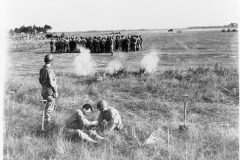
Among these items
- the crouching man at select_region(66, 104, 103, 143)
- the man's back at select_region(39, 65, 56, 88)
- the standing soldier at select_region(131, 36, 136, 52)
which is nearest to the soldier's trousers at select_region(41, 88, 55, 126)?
the man's back at select_region(39, 65, 56, 88)

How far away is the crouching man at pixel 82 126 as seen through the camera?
5.96 meters

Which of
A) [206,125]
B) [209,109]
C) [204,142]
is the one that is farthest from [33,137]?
[209,109]

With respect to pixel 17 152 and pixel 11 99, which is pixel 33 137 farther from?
pixel 11 99

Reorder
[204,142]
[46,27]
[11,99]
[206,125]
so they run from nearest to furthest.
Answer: [204,142] < [206,125] < [11,99] < [46,27]

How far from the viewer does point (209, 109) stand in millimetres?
8828

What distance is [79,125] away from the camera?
6.20 metres

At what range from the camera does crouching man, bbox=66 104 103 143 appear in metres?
5.96

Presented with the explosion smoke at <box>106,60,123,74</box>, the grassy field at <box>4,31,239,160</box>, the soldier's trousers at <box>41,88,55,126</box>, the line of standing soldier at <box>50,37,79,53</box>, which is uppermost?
the line of standing soldier at <box>50,37,79,53</box>

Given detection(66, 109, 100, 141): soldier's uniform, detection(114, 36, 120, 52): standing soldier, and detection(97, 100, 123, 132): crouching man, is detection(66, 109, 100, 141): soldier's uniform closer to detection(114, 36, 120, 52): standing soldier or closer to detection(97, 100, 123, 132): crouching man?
detection(97, 100, 123, 132): crouching man

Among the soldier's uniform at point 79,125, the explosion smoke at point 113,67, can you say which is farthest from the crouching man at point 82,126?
the explosion smoke at point 113,67

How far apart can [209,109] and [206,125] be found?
61.9 inches

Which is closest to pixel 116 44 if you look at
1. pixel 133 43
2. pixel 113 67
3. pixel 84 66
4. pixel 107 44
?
pixel 107 44

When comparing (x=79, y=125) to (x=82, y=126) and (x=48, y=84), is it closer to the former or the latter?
(x=82, y=126)

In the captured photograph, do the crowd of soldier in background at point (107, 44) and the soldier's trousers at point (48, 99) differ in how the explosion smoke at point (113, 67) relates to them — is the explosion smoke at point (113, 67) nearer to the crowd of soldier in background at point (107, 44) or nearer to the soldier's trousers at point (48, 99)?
the soldier's trousers at point (48, 99)
